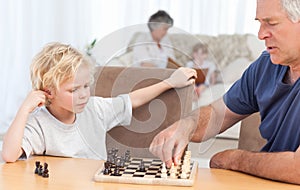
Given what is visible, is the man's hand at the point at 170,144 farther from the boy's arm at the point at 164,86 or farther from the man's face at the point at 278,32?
the man's face at the point at 278,32

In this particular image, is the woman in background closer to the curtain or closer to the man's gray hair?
the man's gray hair

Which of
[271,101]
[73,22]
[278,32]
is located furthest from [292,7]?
[73,22]

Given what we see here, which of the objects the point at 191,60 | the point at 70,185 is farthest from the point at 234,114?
the point at 70,185

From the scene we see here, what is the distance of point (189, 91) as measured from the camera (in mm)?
2062

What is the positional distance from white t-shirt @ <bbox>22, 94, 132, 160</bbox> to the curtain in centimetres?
388

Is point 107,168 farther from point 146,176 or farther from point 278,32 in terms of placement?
point 278,32

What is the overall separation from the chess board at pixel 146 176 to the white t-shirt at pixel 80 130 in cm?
14

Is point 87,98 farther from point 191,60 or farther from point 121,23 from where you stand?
point 121,23

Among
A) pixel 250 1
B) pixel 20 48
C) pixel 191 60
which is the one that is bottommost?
pixel 20 48

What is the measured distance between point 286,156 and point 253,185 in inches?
5.0

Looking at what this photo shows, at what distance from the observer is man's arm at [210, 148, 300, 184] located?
5.95 ft

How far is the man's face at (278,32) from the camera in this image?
6.44 feet

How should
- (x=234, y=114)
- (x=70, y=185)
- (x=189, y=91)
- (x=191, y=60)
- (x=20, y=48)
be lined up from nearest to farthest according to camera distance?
(x=70, y=185)
(x=191, y=60)
(x=189, y=91)
(x=234, y=114)
(x=20, y=48)

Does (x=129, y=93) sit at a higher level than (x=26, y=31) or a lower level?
higher
